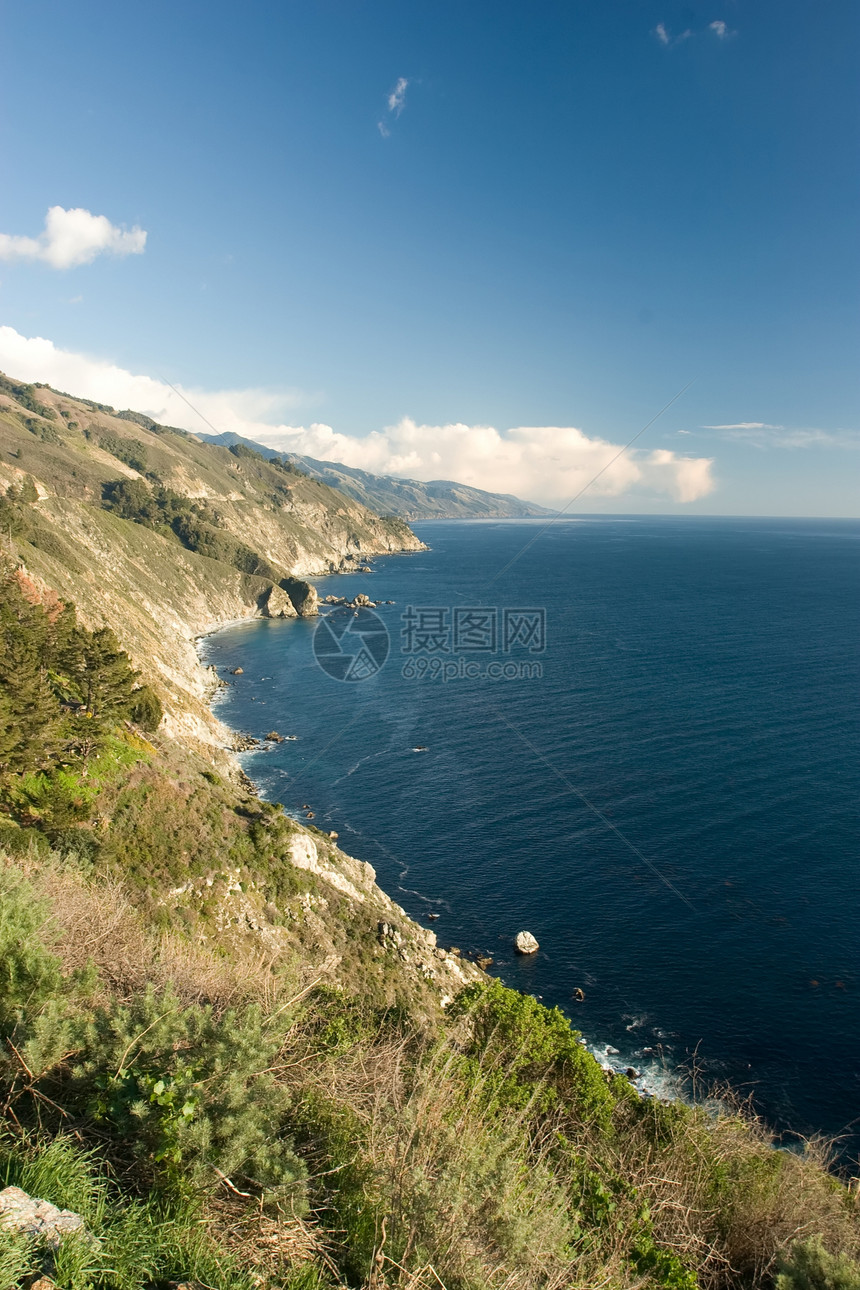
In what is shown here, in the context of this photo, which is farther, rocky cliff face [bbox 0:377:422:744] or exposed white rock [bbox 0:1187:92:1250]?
rocky cliff face [bbox 0:377:422:744]

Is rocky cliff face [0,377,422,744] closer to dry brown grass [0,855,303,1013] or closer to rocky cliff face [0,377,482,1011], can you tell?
rocky cliff face [0,377,482,1011]

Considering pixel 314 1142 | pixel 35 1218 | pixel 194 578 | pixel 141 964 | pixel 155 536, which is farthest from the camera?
pixel 194 578

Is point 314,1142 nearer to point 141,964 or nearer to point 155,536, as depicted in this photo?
point 141,964

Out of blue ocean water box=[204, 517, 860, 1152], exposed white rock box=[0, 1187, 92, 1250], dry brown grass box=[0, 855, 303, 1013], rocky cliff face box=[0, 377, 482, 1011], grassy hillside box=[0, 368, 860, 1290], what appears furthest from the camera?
blue ocean water box=[204, 517, 860, 1152]

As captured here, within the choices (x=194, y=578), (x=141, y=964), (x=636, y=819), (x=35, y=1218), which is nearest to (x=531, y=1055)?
(x=141, y=964)

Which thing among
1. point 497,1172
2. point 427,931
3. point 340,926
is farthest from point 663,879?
point 497,1172

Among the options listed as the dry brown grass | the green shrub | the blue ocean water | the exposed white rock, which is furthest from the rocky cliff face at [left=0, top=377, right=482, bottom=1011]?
the exposed white rock

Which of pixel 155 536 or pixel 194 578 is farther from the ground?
pixel 155 536

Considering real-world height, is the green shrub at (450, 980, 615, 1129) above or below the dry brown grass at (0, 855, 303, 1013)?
below
